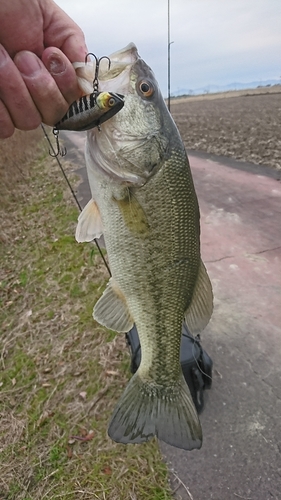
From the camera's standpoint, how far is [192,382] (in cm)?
333

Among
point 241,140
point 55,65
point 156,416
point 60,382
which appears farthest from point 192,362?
point 241,140

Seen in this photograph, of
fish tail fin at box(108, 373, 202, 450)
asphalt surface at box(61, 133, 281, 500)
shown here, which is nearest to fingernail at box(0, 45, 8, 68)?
fish tail fin at box(108, 373, 202, 450)

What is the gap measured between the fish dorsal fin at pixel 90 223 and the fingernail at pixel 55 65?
0.61m

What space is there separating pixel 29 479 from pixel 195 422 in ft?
5.92

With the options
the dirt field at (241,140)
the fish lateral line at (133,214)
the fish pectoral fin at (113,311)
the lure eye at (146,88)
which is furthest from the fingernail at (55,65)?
the dirt field at (241,140)

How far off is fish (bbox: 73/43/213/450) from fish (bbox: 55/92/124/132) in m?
0.20

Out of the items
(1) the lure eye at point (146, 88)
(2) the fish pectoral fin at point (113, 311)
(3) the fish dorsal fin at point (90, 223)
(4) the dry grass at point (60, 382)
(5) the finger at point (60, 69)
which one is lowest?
(4) the dry grass at point (60, 382)

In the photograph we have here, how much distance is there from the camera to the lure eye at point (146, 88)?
1790 mm

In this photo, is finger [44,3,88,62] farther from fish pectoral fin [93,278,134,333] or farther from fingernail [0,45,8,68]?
fish pectoral fin [93,278,134,333]

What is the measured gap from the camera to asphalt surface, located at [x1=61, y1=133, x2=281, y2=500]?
9.50 ft

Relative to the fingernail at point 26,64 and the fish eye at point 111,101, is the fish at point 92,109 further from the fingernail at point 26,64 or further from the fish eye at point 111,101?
the fingernail at point 26,64

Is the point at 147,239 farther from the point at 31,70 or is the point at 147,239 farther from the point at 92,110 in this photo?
the point at 31,70

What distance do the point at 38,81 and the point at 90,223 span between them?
699 millimetres

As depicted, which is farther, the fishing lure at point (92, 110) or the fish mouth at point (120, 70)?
the fish mouth at point (120, 70)
